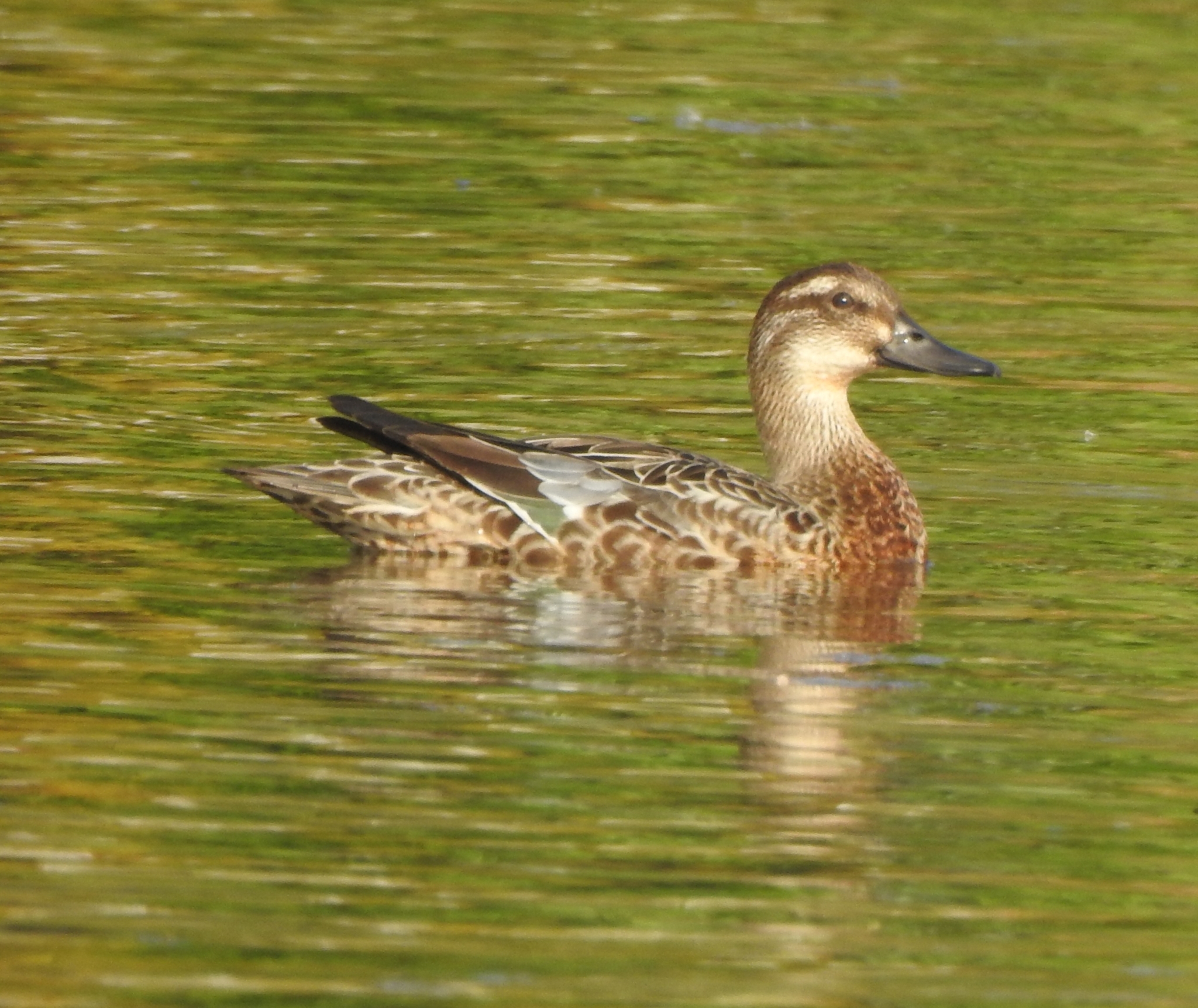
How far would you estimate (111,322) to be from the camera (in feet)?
41.4

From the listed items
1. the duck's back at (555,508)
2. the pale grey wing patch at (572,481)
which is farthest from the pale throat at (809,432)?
the pale grey wing patch at (572,481)

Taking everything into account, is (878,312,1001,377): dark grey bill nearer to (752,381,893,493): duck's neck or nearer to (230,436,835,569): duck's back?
(752,381,893,493): duck's neck

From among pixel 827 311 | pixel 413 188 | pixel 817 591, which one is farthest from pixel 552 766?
pixel 413 188

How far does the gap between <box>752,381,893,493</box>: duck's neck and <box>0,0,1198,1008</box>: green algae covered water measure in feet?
1.40

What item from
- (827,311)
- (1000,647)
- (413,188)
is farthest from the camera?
(413,188)

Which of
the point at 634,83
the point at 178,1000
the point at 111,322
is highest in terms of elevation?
the point at 634,83

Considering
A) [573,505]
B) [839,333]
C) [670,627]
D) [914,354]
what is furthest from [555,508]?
[914,354]

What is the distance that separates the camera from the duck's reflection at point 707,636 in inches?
272

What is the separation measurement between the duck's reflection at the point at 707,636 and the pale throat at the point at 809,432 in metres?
0.64

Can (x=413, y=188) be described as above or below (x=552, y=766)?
above

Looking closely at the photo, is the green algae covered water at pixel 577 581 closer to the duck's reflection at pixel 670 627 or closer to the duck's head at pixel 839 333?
the duck's reflection at pixel 670 627

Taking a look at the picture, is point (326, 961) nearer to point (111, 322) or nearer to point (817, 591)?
point (817, 591)

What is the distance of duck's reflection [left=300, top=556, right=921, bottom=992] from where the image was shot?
6.91m

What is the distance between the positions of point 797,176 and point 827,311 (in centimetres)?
602
